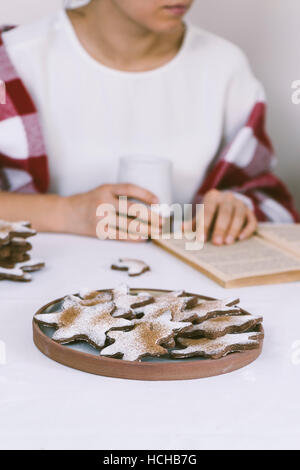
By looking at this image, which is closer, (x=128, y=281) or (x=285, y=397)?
(x=285, y=397)

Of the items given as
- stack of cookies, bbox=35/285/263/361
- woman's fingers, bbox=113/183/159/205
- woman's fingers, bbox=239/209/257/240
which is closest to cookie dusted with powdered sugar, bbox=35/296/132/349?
stack of cookies, bbox=35/285/263/361

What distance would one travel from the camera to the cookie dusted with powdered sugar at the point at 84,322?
1.82 ft

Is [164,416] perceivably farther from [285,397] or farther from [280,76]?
[280,76]

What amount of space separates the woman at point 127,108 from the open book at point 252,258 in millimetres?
195

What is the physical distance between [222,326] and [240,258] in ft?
1.27

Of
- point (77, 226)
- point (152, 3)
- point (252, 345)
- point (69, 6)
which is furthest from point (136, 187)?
point (69, 6)

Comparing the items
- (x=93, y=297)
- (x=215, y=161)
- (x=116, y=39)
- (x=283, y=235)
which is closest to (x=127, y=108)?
(x=116, y=39)

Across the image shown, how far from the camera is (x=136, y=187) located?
3.32 ft

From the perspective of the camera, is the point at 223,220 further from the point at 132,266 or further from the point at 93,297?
the point at 93,297

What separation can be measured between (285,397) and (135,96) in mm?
1001

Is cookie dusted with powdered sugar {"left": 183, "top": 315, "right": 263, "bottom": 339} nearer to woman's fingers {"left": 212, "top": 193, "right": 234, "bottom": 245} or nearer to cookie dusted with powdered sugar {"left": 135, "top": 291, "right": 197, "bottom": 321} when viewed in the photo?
cookie dusted with powdered sugar {"left": 135, "top": 291, "right": 197, "bottom": 321}

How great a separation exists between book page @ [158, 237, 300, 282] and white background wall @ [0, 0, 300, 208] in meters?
0.79

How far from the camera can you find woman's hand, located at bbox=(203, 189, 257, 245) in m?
1.06

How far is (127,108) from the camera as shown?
4.57 ft
